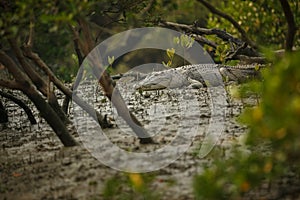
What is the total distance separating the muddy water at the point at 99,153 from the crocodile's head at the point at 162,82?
205 cm

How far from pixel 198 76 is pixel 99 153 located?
5912mm

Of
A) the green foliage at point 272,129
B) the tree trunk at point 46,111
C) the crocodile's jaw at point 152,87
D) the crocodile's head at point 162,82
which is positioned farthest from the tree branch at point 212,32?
the green foliage at point 272,129

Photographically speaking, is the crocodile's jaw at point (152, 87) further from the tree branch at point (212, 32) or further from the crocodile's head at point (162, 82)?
the tree branch at point (212, 32)

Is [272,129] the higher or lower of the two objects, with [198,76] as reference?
lower

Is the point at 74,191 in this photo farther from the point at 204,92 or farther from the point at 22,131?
the point at 204,92

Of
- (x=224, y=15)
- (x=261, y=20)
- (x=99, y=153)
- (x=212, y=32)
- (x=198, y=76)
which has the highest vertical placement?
(x=261, y=20)

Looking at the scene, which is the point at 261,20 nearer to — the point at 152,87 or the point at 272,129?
the point at 152,87

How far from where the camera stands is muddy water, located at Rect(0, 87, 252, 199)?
15.6 feet

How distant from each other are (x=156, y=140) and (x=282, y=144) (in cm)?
269

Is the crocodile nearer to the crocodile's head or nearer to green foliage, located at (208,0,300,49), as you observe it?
the crocodile's head

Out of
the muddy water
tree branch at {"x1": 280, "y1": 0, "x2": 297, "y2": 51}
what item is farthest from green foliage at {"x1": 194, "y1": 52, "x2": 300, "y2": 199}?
tree branch at {"x1": 280, "y1": 0, "x2": 297, "y2": 51}

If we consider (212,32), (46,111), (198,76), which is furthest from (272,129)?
(212,32)

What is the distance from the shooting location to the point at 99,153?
19.1ft

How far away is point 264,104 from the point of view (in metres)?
3.46
